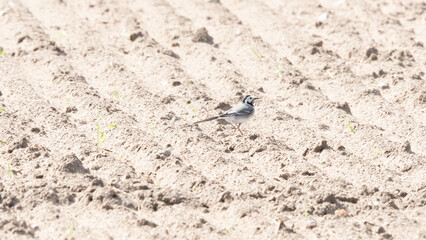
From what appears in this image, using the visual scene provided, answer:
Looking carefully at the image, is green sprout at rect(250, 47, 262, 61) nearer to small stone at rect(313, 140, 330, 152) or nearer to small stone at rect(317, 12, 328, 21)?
small stone at rect(317, 12, 328, 21)

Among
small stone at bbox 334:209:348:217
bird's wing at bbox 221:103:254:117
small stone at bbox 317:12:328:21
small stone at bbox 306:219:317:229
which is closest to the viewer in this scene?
small stone at bbox 306:219:317:229

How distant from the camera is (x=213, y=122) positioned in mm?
6605

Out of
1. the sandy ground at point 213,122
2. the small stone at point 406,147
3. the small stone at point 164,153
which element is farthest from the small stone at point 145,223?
the small stone at point 406,147

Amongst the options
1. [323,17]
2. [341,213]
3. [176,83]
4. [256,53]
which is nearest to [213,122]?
[176,83]

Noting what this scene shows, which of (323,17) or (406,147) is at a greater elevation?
(323,17)

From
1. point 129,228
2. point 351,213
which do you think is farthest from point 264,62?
point 129,228

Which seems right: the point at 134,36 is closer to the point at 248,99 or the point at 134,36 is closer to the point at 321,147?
the point at 248,99

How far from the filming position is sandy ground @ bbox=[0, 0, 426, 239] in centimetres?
493

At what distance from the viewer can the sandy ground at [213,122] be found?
493 centimetres

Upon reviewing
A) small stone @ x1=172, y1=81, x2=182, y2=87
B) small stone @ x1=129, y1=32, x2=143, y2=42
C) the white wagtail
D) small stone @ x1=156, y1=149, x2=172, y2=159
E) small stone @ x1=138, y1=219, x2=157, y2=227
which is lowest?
small stone @ x1=138, y1=219, x2=157, y2=227

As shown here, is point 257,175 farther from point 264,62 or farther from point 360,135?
point 264,62

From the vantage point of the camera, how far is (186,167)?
5500 millimetres

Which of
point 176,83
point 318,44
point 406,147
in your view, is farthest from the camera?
point 318,44

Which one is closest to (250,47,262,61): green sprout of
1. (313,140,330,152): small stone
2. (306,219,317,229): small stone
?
(313,140,330,152): small stone
